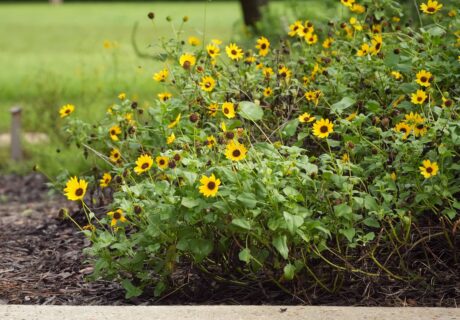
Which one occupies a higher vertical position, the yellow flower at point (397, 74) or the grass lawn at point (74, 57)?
the yellow flower at point (397, 74)

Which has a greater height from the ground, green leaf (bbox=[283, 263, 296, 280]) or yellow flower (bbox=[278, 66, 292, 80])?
yellow flower (bbox=[278, 66, 292, 80])

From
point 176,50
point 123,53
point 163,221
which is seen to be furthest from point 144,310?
point 123,53

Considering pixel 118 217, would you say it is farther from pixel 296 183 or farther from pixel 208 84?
pixel 208 84

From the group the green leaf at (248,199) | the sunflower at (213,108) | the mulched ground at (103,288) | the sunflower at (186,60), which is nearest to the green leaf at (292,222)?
the green leaf at (248,199)

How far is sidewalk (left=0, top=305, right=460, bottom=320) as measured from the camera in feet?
10.4

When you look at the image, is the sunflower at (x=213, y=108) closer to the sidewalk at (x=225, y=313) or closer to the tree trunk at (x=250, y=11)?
the sidewalk at (x=225, y=313)

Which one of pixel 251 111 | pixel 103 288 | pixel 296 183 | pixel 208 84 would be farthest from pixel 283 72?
pixel 103 288

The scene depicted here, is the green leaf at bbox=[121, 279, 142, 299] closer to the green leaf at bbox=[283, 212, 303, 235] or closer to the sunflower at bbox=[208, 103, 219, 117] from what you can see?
the green leaf at bbox=[283, 212, 303, 235]

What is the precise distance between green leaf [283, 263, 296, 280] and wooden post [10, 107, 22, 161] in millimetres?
4546

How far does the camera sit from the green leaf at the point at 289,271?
11.2 feet

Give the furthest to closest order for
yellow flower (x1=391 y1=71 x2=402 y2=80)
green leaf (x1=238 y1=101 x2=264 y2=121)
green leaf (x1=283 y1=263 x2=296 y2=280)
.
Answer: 1. yellow flower (x1=391 y1=71 x2=402 y2=80)
2. green leaf (x1=238 y1=101 x2=264 y2=121)
3. green leaf (x1=283 y1=263 x2=296 y2=280)

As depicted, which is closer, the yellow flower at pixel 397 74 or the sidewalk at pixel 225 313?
the sidewalk at pixel 225 313

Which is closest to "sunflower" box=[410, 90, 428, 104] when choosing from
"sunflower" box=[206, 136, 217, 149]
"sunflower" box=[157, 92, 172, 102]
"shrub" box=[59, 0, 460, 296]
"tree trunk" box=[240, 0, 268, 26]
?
"shrub" box=[59, 0, 460, 296]

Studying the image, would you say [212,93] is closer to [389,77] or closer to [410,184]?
[389,77]
